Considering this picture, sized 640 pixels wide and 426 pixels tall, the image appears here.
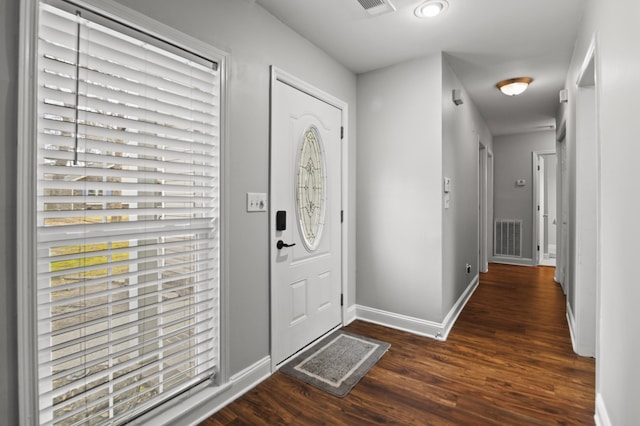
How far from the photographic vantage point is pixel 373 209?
3201 mm

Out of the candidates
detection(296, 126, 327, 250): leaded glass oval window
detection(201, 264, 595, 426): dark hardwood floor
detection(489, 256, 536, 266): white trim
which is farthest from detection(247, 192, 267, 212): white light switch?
detection(489, 256, 536, 266): white trim

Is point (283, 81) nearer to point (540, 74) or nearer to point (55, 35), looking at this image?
point (55, 35)

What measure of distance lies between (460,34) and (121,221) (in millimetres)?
2703

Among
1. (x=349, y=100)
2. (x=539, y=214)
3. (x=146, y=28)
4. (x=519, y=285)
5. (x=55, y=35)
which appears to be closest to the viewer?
(x=55, y=35)

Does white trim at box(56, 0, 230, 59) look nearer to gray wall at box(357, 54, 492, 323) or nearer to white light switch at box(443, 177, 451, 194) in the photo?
gray wall at box(357, 54, 492, 323)

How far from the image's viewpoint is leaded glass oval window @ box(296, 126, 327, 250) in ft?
8.38

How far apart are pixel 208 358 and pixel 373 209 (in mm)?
2007

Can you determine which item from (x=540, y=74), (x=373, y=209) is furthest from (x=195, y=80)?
(x=540, y=74)

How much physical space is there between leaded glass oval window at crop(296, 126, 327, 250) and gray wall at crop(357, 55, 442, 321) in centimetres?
64

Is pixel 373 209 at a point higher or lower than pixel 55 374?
higher

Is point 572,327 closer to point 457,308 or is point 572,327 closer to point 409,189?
point 457,308

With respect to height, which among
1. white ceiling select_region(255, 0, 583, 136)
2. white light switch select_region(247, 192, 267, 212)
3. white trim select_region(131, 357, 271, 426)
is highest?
white ceiling select_region(255, 0, 583, 136)

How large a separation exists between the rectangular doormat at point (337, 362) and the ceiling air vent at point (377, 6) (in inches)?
98.3

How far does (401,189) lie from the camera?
3025mm
